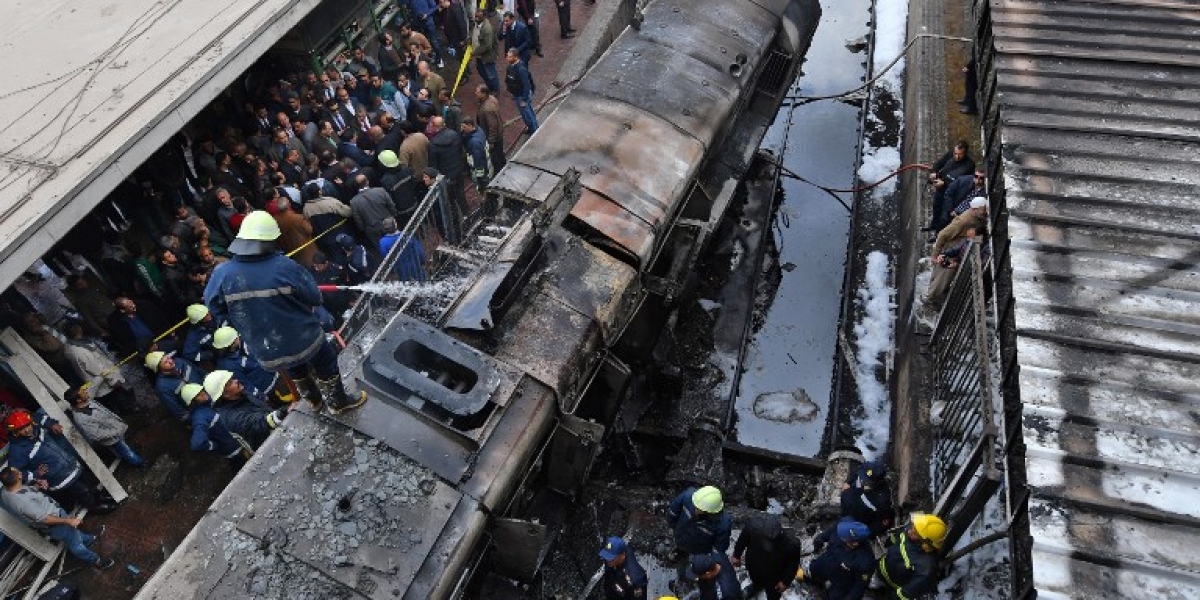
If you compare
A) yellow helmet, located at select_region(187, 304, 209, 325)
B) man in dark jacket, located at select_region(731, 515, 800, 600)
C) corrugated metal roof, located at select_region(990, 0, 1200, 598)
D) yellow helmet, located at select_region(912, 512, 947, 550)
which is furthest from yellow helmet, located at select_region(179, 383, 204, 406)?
corrugated metal roof, located at select_region(990, 0, 1200, 598)

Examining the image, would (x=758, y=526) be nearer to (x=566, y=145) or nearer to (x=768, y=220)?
Result: (x=566, y=145)

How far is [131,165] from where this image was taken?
719cm

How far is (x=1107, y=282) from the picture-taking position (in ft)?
15.7

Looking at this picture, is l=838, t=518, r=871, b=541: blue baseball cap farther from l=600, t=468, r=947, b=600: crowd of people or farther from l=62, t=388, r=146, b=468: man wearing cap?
l=62, t=388, r=146, b=468: man wearing cap

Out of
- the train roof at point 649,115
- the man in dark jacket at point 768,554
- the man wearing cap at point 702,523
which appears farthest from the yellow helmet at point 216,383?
the man in dark jacket at point 768,554

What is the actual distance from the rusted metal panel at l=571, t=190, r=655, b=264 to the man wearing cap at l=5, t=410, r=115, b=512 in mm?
5016

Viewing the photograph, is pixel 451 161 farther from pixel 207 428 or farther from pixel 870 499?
pixel 870 499

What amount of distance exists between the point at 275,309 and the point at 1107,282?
5.21 m

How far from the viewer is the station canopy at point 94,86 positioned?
21.6ft

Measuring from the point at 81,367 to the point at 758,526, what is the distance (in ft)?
21.6

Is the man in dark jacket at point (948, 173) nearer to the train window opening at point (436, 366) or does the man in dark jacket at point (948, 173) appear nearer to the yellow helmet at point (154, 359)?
the train window opening at point (436, 366)

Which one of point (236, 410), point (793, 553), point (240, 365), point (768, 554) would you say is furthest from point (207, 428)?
point (793, 553)

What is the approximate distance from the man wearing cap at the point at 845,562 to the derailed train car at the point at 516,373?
1.90 metres

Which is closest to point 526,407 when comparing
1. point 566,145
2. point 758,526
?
point 758,526
